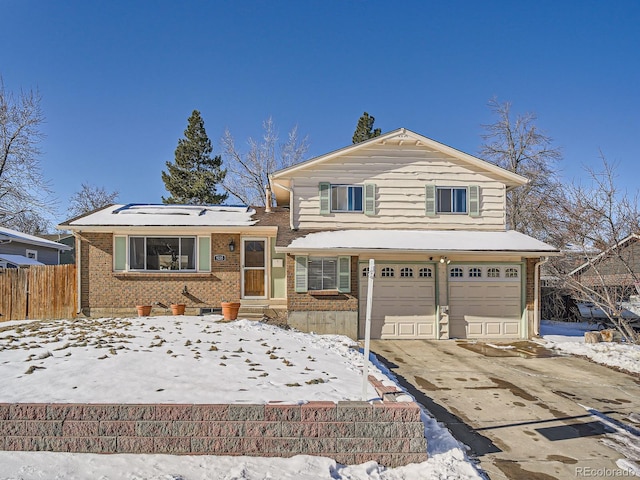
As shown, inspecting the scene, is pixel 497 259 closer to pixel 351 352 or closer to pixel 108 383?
pixel 351 352

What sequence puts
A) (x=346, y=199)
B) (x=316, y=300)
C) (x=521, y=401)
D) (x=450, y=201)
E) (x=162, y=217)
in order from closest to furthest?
(x=521, y=401), (x=316, y=300), (x=346, y=199), (x=450, y=201), (x=162, y=217)

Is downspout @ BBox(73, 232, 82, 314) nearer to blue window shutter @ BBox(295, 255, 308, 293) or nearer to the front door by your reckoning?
the front door

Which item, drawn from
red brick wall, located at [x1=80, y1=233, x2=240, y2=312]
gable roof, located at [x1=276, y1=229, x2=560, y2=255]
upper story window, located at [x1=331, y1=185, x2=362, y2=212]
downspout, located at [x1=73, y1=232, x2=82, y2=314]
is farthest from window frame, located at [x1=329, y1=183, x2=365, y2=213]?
downspout, located at [x1=73, y1=232, x2=82, y2=314]

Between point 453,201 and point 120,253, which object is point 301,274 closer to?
point 453,201

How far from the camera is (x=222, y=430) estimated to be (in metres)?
4.68

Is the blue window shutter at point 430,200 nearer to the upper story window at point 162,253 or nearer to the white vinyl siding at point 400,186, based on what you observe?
the white vinyl siding at point 400,186

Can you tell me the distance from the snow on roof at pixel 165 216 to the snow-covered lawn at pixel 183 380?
162 inches

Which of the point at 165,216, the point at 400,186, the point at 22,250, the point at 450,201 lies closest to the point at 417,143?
the point at 400,186

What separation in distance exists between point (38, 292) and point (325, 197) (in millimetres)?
9484

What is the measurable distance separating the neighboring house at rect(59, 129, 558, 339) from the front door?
3 cm

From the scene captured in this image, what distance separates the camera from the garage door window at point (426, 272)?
13039 millimetres

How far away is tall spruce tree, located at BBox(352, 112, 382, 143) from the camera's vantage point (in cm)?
3212

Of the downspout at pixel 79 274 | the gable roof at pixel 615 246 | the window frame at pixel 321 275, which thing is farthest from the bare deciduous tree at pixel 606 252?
the downspout at pixel 79 274

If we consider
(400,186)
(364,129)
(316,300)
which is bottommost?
(316,300)
